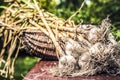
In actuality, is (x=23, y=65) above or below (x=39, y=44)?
below

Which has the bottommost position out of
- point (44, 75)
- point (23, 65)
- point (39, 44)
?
point (23, 65)

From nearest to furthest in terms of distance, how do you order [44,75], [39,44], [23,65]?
1. [44,75]
2. [39,44]
3. [23,65]

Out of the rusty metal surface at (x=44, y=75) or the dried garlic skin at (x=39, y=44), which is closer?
the rusty metal surface at (x=44, y=75)

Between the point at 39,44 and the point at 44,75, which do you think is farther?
the point at 39,44

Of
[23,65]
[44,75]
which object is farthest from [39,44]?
[23,65]

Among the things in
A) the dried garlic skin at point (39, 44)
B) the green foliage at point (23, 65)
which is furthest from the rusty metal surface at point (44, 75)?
the green foliage at point (23, 65)

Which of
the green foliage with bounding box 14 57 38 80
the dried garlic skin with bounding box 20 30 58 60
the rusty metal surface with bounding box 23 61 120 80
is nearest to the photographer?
the rusty metal surface with bounding box 23 61 120 80

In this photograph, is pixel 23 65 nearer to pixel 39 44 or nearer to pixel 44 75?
pixel 39 44

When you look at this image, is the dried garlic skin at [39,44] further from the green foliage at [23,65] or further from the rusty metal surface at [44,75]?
the green foliage at [23,65]

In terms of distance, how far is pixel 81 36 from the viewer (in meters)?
3.36

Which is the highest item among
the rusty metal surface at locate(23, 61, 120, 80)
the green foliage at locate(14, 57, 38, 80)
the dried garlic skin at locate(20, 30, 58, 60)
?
the dried garlic skin at locate(20, 30, 58, 60)

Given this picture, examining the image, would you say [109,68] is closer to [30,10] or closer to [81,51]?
[81,51]

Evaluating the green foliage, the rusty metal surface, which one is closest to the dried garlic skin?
the rusty metal surface

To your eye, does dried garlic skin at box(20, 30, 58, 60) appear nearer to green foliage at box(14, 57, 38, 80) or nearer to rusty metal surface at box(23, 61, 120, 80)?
rusty metal surface at box(23, 61, 120, 80)
